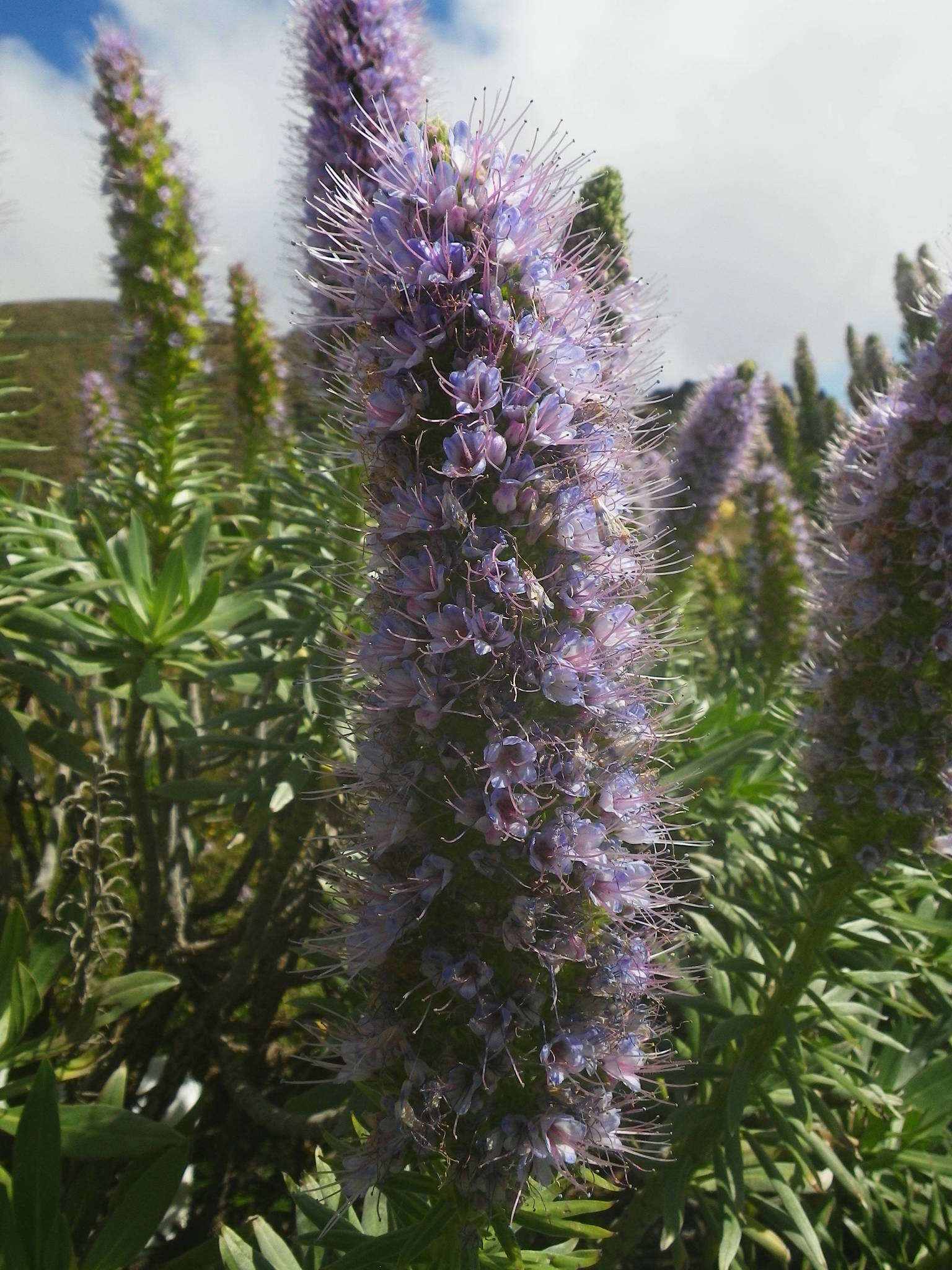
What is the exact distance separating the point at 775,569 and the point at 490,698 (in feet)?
15.3

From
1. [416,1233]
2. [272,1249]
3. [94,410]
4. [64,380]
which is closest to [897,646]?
[416,1233]

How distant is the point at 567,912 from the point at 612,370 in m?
0.98

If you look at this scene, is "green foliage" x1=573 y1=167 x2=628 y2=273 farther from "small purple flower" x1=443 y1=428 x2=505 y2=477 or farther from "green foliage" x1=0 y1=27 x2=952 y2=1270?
"small purple flower" x1=443 y1=428 x2=505 y2=477

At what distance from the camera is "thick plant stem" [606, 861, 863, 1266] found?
228 cm

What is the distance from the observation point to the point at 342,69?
3477mm

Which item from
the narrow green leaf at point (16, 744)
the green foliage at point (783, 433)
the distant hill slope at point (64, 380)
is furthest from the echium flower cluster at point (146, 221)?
the green foliage at point (783, 433)

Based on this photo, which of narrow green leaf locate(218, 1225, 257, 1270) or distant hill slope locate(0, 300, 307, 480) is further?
distant hill slope locate(0, 300, 307, 480)

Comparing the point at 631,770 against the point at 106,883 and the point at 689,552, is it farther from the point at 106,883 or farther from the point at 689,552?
the point at 689,552

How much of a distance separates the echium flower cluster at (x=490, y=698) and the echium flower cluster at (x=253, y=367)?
413cm

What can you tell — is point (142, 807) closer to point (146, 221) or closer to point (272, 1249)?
point (272, 1249)

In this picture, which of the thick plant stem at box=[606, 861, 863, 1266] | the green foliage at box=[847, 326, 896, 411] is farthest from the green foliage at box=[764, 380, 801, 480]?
the thick plant stem at box=[606, 861, 863, 1266]

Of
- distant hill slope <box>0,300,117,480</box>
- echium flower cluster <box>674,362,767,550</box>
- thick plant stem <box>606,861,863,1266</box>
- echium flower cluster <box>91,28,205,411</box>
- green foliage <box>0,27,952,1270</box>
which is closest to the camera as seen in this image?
green foliage <box>0,27,952,1270</box>

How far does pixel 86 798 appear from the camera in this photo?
346 centimetres

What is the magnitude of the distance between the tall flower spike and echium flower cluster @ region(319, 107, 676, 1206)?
2076 mm
